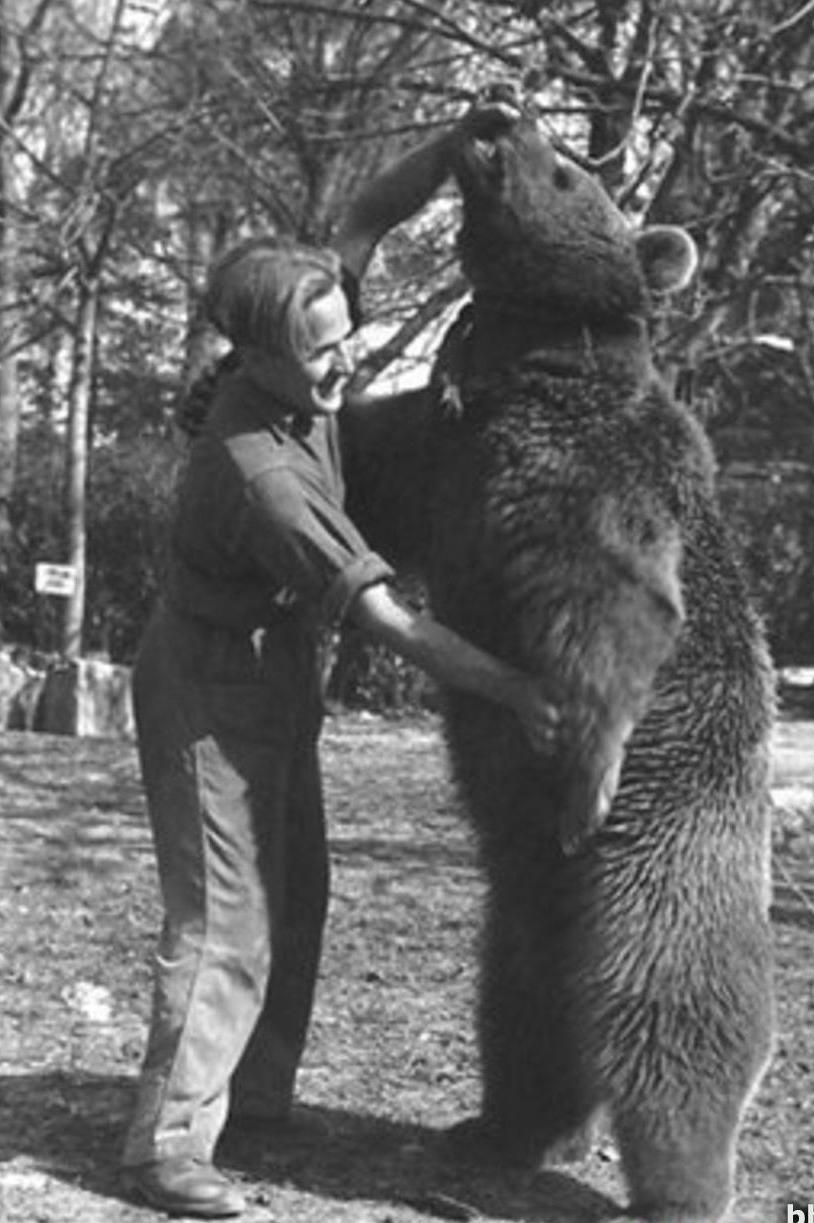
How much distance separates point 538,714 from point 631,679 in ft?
0.59

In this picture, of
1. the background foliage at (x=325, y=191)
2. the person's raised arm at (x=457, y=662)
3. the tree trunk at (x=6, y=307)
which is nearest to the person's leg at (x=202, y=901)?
the person's raised arm at (x=457, y=662)

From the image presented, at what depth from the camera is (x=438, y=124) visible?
9.42m

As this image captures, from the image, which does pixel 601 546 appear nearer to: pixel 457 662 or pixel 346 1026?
pixel 457 662

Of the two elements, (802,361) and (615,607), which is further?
(802,361)

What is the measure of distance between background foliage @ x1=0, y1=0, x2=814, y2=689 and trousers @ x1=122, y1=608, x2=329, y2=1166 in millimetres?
2680

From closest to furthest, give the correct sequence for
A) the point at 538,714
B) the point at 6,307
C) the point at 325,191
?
the point at 538,714, the point at 6,307, the point at 325,191

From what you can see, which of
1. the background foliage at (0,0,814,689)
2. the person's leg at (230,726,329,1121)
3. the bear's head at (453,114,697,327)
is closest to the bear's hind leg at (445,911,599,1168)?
the person's leg at (230,726,329,1121)

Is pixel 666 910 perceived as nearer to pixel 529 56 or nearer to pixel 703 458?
pixel 703 458

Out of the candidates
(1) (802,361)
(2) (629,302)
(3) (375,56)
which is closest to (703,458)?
(2) (629,302)

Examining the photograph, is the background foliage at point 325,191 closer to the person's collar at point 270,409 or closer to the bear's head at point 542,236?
the bear's head at point 542,236

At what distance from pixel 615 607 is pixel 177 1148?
1308mm

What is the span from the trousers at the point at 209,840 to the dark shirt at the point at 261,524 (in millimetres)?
73

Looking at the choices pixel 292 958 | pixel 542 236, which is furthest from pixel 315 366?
pixel 292 958

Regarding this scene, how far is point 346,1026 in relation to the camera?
5680 mm
